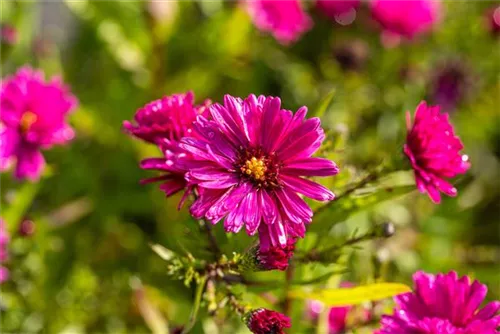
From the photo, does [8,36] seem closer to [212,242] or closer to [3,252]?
[3,252]

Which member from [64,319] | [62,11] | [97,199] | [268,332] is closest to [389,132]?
[97,199]

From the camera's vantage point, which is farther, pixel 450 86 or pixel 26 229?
pixel 450 86

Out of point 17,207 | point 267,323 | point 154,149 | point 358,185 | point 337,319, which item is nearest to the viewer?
point 267,323

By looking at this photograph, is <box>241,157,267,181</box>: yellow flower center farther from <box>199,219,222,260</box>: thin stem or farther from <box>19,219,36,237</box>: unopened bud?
<box>19,219,36,237</box>: unopened bud

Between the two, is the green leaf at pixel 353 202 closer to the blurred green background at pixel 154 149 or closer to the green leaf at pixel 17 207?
the blurred green background at pixel 154 149

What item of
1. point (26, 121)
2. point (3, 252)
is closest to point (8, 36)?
point (26, 121)

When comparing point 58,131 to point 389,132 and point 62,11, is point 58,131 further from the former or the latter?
point 62,11

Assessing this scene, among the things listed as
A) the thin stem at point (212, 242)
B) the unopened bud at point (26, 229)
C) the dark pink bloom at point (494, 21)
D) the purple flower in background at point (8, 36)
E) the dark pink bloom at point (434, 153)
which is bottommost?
the thin stem at point (212, 242)

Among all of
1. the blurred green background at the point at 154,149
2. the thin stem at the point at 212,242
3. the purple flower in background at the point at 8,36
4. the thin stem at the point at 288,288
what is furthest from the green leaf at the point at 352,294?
the purple flower in background at the point at 8,36
